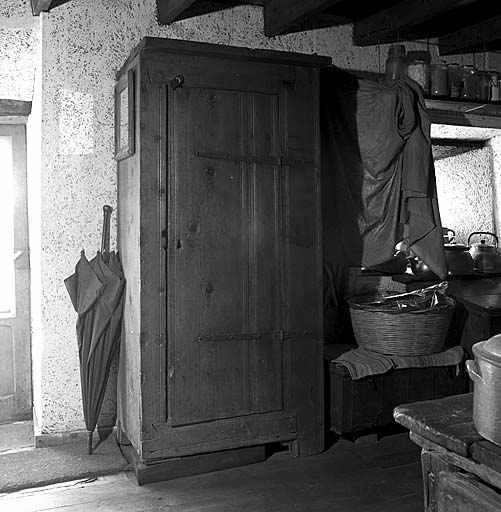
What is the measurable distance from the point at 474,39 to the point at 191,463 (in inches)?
111

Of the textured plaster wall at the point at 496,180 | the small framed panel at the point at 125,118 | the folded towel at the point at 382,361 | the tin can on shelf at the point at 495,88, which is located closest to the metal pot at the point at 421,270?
the folded towel at the point at 382,361

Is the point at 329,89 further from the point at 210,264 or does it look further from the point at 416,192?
the point at 210,264

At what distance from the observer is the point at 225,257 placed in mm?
2965

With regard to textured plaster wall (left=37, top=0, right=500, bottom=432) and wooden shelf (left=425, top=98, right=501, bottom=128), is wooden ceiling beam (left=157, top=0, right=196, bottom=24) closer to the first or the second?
textured plaster wall (left=37, top=0, right=500, bottom=432)

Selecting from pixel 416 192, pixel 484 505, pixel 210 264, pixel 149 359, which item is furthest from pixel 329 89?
pixel 484 505

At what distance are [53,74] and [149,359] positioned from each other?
1.45 meters

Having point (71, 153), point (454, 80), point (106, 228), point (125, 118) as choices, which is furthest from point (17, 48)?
point (454, 80)

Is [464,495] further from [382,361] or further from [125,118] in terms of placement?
[125,118]

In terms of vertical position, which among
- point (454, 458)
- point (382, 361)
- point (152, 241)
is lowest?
point (382, 361)

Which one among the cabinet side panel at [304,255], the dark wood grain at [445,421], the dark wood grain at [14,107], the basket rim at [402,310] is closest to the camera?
the dark wood grain at [445,421]

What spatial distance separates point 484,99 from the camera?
406cm

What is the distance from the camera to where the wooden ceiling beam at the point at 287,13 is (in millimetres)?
3113

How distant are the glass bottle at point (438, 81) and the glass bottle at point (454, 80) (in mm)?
50

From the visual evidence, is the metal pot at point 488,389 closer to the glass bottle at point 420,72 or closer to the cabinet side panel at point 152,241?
the cabinet side panel at point 152,241
